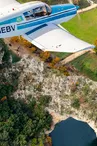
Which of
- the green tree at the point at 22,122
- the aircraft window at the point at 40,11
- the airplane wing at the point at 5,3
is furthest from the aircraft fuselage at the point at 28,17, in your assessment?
Answer: the green tree at the point at 22,122

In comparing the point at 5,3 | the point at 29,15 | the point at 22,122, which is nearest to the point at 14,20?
the point at 29,15

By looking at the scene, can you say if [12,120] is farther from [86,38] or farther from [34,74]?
[86,38]

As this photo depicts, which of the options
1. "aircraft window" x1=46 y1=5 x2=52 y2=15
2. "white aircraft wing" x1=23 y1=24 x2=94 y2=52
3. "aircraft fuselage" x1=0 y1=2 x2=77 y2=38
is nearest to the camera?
"white aircraft wing" x1=23 y1=24 x2=94 y2=52

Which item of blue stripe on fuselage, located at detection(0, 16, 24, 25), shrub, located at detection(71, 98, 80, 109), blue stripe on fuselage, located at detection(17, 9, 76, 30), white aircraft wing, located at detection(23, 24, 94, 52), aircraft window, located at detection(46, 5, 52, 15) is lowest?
shrub, located at detection(71, 98, 80, 109)

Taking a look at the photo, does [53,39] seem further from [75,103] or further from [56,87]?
[75,103]

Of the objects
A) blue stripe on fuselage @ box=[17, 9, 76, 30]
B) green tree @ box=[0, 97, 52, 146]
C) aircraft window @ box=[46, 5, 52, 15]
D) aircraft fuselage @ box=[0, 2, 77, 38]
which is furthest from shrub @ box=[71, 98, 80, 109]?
aircraft window @ box=[46, 5, 52, 15]

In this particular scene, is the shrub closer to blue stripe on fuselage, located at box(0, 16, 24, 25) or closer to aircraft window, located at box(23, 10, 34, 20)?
aircraft window, located at box(23, 10, 34, 20)
